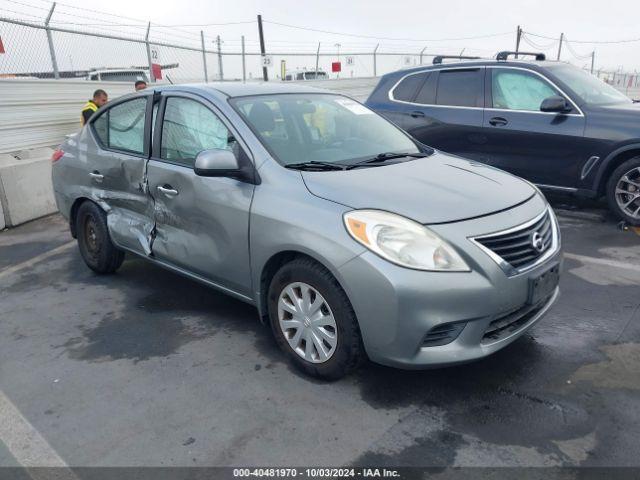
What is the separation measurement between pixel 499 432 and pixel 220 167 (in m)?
2.05

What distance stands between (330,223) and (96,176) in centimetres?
264

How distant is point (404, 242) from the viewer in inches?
107

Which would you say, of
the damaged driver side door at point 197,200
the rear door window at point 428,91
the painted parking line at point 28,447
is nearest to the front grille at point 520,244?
the damaged driver side door at point 197,200

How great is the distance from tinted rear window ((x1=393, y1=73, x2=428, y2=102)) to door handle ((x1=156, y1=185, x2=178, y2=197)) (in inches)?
167

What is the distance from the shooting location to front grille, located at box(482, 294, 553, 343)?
282 cm

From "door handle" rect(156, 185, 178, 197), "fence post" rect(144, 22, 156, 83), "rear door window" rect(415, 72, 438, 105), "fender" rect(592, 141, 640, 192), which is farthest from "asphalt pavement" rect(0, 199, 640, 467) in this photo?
"fence post" rect(144, 22, 156, 83)

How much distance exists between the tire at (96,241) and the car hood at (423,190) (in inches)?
92.1

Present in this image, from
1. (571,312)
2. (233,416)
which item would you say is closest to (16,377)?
(233,416)

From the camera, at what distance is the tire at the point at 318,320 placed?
2.85 meters

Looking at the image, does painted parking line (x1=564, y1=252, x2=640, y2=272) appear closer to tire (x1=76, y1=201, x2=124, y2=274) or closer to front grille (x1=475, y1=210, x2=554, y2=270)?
front grille (x1=475, y1=210, x2=554, y2=270)

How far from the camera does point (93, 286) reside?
481cm

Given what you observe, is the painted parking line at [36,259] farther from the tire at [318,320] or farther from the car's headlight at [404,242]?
the car's headlight at [404,242]

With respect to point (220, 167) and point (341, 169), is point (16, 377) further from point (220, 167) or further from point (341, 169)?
point (341, 169)

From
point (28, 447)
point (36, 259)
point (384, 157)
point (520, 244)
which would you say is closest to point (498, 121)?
point (384, 157)
